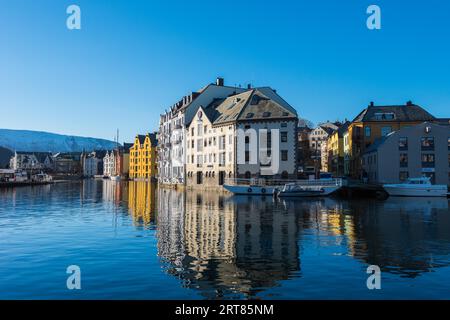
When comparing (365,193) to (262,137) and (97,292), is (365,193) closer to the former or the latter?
(262,137)

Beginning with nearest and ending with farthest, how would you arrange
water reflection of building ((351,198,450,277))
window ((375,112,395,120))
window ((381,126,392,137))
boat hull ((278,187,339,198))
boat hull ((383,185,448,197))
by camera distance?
water reflection of building ((351,198,450,277)) < boat hull ((278,187,339,198)) < boat hull ((383,185,448,197)) < window ((375,112,395,120)) < window ((381,126,392,137))

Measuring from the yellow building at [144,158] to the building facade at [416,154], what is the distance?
335 ft

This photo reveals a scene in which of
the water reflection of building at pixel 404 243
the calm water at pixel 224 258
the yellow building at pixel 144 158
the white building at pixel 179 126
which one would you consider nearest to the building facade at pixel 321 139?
the yellow building at pixel 144 158

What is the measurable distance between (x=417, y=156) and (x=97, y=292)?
216 ft

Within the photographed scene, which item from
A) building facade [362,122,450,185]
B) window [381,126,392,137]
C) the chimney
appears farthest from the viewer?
the chimney

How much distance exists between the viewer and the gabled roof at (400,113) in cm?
7812

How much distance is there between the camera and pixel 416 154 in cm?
6631

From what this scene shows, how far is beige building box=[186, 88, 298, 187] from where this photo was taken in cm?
6662

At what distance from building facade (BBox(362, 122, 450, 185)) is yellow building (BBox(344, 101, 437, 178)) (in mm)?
11822

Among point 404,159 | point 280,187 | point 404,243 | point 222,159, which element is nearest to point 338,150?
point 404,159

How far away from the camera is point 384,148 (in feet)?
220

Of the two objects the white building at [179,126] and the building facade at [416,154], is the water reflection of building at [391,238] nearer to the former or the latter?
the building facade at [416,154]

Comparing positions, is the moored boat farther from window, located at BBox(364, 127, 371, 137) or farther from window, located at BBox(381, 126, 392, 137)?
window, located at BBox(381, 126, 392, 137)

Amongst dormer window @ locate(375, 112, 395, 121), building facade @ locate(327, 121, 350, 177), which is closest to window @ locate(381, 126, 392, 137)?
dormer window @ locate(375, 112, 395, 121)
